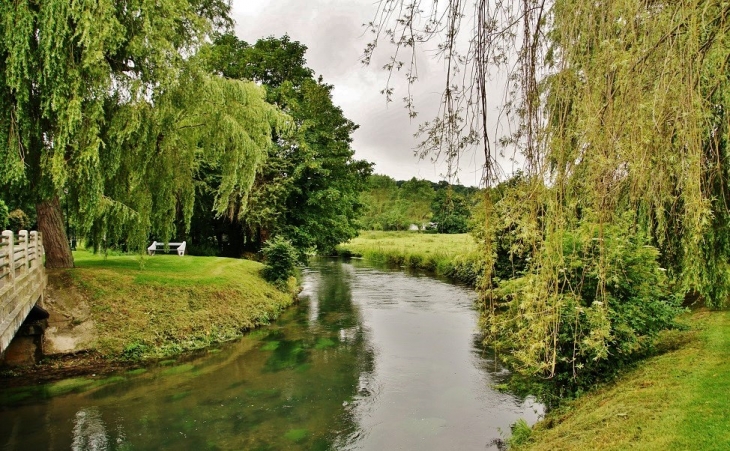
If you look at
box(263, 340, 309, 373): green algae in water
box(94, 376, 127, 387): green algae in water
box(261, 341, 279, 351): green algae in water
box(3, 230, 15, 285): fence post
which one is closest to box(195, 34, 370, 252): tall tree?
box(261, 341, 279, 351): green algae in water

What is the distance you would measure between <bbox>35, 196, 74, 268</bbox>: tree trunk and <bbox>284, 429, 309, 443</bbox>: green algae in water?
928 centimetres

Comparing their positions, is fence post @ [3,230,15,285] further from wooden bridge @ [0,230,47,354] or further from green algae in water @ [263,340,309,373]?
green algae in water @ [263,340,309,373]

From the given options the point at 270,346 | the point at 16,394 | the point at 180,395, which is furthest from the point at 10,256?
the point at 270,346

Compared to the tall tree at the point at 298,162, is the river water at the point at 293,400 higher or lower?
lower

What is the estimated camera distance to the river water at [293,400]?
25.8 feet

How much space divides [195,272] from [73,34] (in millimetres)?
8329

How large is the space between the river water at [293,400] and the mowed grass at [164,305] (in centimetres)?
79

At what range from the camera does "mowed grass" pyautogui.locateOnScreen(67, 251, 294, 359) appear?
12.1m

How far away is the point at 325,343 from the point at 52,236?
850 centimetres

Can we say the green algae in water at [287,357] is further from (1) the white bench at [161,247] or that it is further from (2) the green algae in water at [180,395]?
(1) the white bench at [161,247]

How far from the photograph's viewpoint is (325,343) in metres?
13.8

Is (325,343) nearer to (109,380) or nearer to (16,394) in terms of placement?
(109,380)

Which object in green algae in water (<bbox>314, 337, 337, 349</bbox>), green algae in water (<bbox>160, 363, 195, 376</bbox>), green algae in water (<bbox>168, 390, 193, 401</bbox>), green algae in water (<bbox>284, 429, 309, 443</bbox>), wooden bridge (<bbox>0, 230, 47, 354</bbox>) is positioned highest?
wooden bridge (<bbox>0, 230, 47, 354</bbox>)

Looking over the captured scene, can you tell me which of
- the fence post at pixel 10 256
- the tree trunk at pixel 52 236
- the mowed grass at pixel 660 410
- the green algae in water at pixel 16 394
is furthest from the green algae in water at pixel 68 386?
the mowed grass at pixel 660 410
